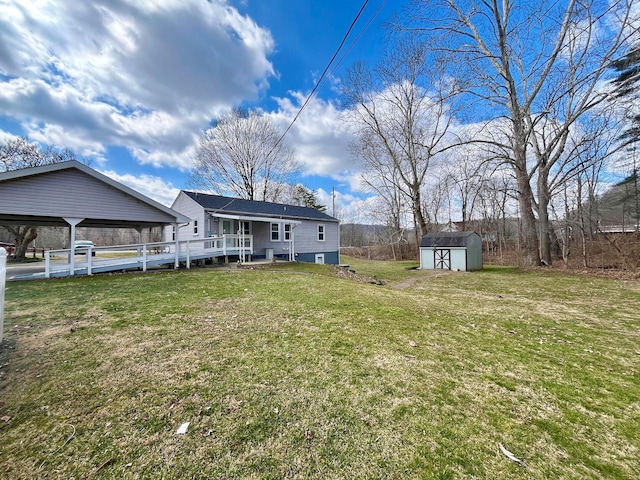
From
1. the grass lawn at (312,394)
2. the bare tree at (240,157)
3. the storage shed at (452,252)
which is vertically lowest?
the grass lawn at (312,394)

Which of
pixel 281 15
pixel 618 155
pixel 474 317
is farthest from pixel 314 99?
pixel 618 155

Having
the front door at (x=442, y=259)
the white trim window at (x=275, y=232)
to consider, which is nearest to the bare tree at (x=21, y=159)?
the white trim window at (x=275, y=232)

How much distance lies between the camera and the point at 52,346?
3414 millimetres

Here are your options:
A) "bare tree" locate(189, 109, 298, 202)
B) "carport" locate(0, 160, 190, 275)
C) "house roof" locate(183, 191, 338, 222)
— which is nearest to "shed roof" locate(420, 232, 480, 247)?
"house roof" locate(183, 191, 338, 222)

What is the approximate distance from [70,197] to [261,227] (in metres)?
9.08

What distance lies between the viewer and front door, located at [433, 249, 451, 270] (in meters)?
17.3

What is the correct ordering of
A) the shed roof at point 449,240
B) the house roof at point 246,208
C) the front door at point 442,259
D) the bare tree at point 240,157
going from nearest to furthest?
the house roof at point 246,208, the shed roof at point 449,240, the front door at point 442,259, the bare tree at point 240,157

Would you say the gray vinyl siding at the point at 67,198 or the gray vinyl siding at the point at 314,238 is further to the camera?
the gray vinyl siding at the point at 314,238

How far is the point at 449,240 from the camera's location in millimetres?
17391

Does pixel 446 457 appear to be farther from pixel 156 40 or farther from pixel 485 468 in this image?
pixel 156 40

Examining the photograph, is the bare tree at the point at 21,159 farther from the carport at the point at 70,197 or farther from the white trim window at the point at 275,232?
the white trim window at the point at 275,232

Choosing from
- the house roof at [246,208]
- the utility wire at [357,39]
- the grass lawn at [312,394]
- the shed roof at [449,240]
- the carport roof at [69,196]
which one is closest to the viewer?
the grass lawn at [312,394]

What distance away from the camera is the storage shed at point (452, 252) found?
16547 mm

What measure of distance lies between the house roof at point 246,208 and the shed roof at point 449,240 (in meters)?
7.31
